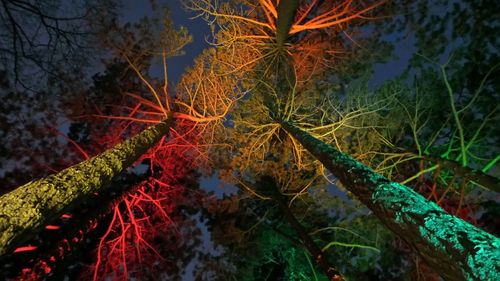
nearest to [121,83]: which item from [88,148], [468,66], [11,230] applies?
[88,148]

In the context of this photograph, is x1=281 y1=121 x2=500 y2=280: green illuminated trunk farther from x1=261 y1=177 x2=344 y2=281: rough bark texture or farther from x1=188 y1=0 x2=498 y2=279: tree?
x1=261 y1=177 x2=344 y2=281: rough bark texture

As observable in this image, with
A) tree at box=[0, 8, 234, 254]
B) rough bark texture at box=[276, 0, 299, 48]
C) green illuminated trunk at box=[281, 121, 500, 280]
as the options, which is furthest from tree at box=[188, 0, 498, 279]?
tree at box=[0, 8, 234, 254]

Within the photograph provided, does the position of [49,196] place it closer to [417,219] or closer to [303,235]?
[417,219]

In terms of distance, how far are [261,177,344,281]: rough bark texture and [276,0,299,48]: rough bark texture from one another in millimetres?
5184

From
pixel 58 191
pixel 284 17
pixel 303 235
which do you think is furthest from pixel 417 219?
pixel 303 235

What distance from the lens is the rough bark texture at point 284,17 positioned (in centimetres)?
595

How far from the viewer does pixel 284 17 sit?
21.0 ft

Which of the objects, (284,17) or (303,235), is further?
(303,235)

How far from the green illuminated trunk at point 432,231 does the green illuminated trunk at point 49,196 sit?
11.4 ft

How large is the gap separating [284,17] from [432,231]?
477 cm

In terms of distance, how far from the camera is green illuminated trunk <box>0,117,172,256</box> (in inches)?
122

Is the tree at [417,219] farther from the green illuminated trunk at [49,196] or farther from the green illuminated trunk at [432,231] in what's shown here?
the green illuminated trunk at [49,196]

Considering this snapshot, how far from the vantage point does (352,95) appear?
23.8 feet

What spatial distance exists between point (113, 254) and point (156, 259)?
1677mm
